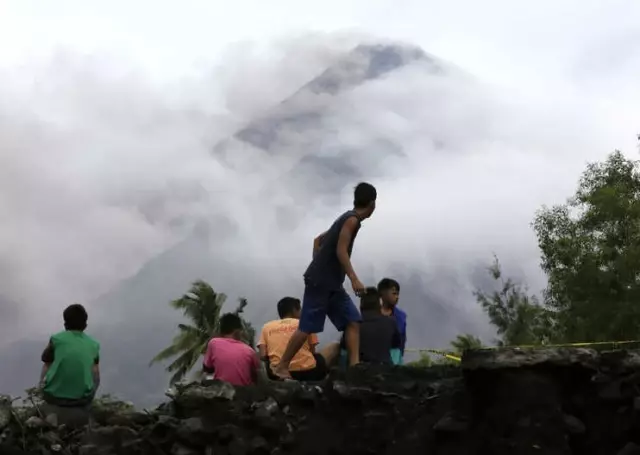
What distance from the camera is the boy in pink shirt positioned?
224 inches

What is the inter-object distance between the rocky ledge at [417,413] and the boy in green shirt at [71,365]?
4.11 ft

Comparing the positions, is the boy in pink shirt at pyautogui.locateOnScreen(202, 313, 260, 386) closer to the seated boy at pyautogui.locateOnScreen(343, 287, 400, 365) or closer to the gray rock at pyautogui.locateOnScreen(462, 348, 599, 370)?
the seated boy at pyautogui.locateOnScreen(343, 287, 400, 365)

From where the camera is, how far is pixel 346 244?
17.6 ft

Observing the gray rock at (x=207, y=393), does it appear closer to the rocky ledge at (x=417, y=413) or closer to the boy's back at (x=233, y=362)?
the rocky ledge at (x=417, y=413)

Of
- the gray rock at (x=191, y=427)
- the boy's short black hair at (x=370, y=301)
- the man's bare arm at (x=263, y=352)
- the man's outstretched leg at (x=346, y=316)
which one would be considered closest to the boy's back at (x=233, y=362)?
the man's bare arm at (x=263, y=352)

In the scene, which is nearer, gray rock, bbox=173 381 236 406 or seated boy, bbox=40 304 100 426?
gray rock, bbox=173 381 236 406

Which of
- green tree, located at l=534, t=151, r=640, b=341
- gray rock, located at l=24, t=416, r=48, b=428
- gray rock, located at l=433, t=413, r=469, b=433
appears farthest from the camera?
green tree, located at l=534, t=151, r=640, b=341

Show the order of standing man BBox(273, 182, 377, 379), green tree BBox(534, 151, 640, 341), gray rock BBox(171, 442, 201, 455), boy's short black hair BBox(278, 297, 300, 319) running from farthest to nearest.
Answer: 1. green tree BBox(534, 151, 640, 341)
2. boy's short black hair BBox(278, 297, 300, 319)
3. standing man BBox(273, 182, 377, 379)
4. gray rock BBox(171, 442, 201, 455)

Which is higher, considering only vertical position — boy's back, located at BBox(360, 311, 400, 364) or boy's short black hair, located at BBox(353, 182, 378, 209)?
boy's short black hair, located at BBox(353, 182, 378, 209)

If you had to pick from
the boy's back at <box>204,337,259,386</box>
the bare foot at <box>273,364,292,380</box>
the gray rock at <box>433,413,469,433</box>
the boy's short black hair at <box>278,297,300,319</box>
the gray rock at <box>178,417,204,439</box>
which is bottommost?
the gray rock at <box>433,413,469,433</box>

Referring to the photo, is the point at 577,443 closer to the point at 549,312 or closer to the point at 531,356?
the point at 531,356

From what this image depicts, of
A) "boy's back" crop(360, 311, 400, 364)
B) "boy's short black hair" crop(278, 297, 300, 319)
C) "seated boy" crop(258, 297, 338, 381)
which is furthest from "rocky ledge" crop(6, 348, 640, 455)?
"boy's short black hair" crop(278, 297, 300, 319)

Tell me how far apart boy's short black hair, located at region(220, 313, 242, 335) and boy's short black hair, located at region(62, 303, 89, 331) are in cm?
103

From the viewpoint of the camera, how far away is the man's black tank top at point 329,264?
545cm
